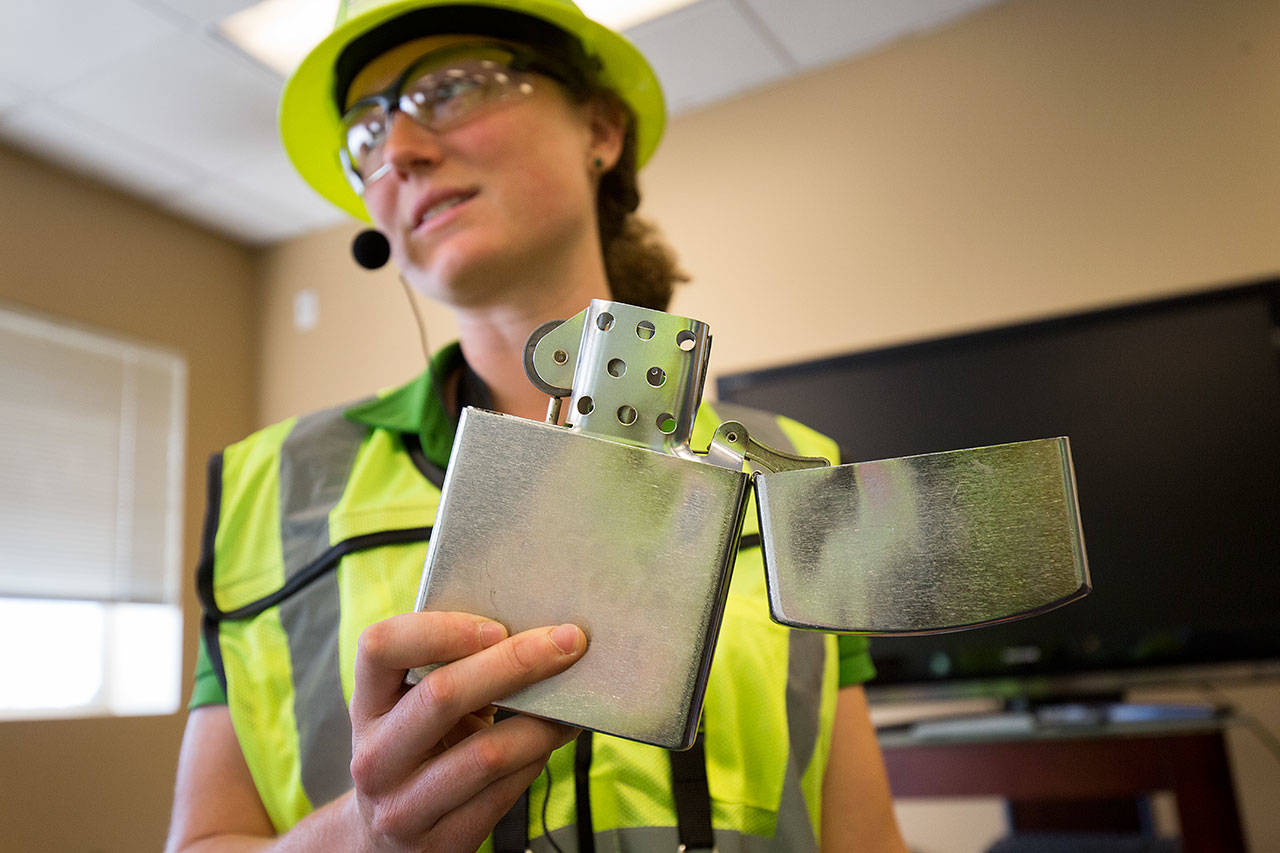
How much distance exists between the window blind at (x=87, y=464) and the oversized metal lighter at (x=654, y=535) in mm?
3175

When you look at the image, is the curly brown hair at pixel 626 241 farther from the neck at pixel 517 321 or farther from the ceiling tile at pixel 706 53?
the ceiling tile at pixel 706 53

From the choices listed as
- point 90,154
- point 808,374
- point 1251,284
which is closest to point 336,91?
point 808,374

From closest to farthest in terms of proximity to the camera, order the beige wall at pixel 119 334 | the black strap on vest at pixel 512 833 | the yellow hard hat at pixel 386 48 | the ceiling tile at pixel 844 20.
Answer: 1. the black strap on vest at pixel 512 833
2. the yellow hard hat at pixel 386 48
3. the ceiling tile at pixel 844 20
4. the beige wall at pixel 119 334

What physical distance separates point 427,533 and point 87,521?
3000 mm

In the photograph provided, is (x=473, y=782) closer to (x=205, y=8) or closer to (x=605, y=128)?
(x=605, y=128)

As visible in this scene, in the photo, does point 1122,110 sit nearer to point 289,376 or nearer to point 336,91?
point 336,91

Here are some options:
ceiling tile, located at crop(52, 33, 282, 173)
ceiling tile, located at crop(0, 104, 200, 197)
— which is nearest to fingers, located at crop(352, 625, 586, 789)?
ceiling tile, located at crop(52, 33, 282, 173)

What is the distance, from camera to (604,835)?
2.36 ft

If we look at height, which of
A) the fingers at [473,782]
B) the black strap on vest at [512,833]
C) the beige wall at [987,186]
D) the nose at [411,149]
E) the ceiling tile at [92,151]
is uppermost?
the ceiling tile at [92,151]

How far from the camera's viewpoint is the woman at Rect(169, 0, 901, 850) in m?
0.74

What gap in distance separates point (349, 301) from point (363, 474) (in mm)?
3044

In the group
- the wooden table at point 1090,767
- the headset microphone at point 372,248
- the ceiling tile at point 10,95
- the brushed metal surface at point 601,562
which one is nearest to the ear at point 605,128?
the headset microphone at point 372,248

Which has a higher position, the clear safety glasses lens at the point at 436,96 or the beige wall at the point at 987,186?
the beige wall at the point at 987,186

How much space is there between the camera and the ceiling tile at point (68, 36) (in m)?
2.50
